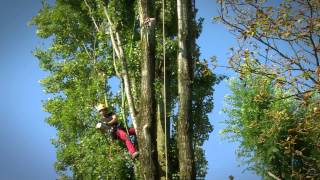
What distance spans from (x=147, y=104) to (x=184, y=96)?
37.4 inches

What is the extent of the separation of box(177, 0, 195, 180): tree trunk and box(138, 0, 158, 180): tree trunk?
71cm

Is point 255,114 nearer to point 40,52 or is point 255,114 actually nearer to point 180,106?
point 40,52

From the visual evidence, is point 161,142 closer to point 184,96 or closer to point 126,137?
point 126,137

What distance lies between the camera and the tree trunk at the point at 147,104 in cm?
1098

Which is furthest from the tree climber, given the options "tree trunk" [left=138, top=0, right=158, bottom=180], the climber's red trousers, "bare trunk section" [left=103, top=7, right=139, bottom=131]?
"tree trunk" [left=138, top=0, right=158, bottom=180]

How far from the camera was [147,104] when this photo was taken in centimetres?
1142

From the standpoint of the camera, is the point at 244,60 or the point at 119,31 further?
the point at 119,31

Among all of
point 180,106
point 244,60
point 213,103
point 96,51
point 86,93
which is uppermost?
point 96,51

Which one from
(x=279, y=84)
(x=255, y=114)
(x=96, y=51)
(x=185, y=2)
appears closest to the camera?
(x=279, y=84)

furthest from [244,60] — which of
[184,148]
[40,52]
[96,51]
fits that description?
[40,52]

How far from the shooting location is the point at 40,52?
1747cm

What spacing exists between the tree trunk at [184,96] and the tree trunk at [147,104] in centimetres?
71

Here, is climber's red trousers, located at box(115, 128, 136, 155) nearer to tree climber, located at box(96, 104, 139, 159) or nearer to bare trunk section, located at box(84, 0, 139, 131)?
tree climber, located at box(96, 104, 139, 159)

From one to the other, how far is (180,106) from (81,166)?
13.6 feet
